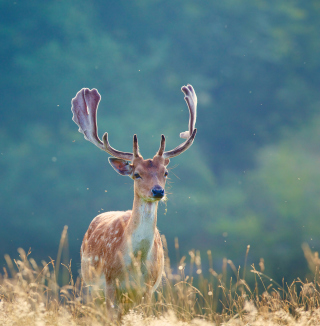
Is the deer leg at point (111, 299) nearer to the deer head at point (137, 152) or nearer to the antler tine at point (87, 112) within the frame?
the deer head at point (137, 152)

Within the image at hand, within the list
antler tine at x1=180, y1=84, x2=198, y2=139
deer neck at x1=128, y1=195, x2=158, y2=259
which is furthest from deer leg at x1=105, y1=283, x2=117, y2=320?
antler tine at x1=180, y1=84, x2=198, y2=139

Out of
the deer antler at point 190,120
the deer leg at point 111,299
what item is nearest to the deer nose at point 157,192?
the deer antler at point 190,120

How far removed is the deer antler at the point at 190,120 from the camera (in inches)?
226

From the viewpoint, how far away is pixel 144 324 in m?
3.42

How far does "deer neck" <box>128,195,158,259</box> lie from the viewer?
4.84m

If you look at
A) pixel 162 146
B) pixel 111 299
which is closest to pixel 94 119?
pixel 162 146

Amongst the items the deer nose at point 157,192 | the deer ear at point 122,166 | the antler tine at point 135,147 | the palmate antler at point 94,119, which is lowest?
the deer nose at point 157,192

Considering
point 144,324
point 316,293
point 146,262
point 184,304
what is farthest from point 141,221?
point 316,293

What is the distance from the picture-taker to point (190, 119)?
254 inches

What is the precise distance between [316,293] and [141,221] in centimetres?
220

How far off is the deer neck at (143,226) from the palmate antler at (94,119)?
2.63 feet

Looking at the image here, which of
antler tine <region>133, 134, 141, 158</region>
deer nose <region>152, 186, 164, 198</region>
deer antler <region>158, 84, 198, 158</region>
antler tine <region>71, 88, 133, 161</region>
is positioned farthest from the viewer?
antler tine <region>71, 88, 133, 161</region>

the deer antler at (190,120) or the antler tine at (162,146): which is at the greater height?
the deer antler at (190,120)

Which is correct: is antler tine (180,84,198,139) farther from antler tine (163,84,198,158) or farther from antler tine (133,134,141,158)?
antler tine (133,134,141,158)
